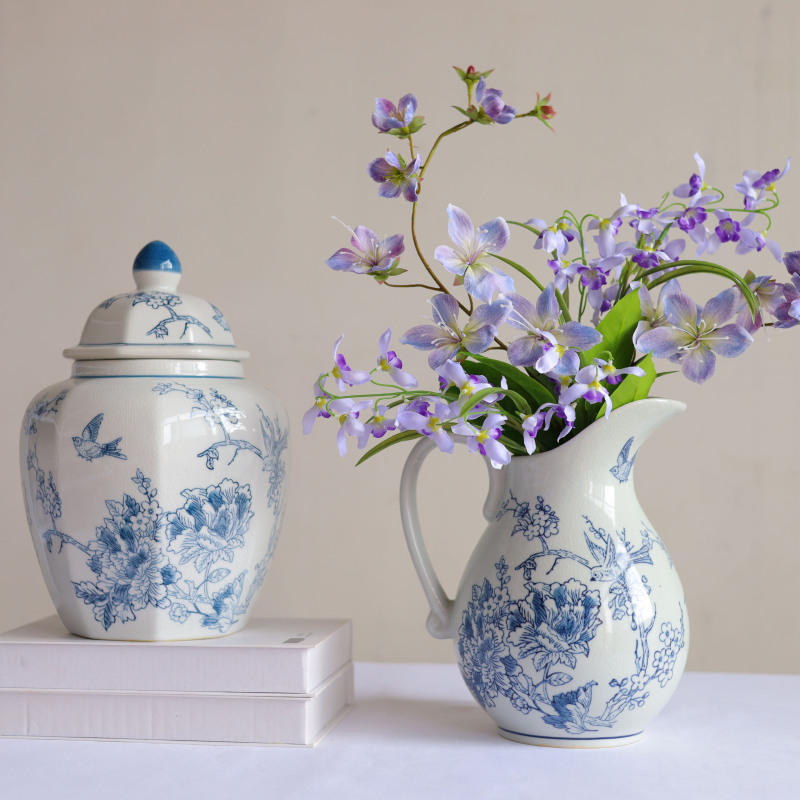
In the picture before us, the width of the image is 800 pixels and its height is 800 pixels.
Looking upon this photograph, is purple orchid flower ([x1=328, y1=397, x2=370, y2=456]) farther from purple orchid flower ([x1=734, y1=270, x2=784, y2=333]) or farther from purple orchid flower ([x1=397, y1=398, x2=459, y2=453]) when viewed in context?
purple orchid flower ([x1=734, y1=270, x2=784, y2=333])

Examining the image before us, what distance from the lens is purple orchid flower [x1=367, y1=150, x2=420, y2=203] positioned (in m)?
0.62

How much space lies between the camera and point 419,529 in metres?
0.72

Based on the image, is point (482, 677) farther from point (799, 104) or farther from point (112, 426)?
point (799, 104)

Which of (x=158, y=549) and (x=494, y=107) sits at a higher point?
(x=494, y=107)

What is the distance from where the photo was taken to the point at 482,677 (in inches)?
26.1

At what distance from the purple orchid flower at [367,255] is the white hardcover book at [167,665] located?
10.9 inches

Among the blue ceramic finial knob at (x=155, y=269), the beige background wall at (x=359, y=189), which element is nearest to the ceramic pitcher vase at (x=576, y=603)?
the blue ceramic finial knob at (x=155, y=269)

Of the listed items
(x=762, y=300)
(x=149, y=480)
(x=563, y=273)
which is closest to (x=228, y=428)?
(x=149, y=480)

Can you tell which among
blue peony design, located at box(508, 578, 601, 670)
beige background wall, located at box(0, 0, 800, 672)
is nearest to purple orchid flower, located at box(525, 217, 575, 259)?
blue peony design, located at box(508, 578, 601, 670)

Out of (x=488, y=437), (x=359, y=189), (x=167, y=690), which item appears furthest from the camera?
(x=359, y=189)

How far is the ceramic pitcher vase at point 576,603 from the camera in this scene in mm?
634

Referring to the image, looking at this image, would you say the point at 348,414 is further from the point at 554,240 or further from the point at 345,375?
the point at 554,240

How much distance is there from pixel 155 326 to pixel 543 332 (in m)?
0.32

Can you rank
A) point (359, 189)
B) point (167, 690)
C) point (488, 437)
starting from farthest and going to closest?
point (359, 189) → point (167, 690) → point (488, 437)
